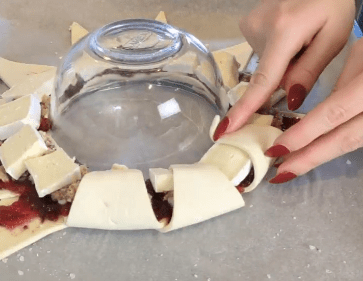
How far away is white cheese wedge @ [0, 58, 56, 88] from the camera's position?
1113 millimetres

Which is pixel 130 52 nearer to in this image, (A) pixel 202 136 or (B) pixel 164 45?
(B) pixel 164 45

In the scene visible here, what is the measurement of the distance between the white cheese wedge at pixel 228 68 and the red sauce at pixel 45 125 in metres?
0.37

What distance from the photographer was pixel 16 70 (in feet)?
3.74

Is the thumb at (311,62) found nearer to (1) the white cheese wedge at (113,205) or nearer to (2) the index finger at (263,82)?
(2) the index finger at (263,82)

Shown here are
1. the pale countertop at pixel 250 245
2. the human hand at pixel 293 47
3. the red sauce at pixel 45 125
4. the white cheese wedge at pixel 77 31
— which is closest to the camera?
the pale countertop at pixel 250 245

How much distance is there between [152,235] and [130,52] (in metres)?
0.34

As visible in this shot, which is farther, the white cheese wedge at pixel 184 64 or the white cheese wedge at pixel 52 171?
the white cheese wedge at pixel 184 64

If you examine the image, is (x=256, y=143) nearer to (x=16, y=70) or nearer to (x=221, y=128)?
(x=221, y=128)

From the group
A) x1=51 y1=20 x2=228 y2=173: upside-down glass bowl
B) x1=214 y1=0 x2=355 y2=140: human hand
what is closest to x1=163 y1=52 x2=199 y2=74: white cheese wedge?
x1=51 y1=20 x2=228 y2=173: upside-down glass bowl

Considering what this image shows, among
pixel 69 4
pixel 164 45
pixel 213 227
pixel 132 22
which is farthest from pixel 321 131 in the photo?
pixel 69 4

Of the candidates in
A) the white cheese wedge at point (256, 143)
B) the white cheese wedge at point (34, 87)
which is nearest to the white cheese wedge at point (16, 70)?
the white cheese wedge at point (34, 87)

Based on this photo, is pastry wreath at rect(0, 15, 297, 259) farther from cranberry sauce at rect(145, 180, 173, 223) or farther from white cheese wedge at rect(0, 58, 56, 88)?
white cheese wedge at rect(0, 58, 56, 88)

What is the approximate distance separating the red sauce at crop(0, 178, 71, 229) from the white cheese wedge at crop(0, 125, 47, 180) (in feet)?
0.12

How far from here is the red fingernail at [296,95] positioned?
905 mm
